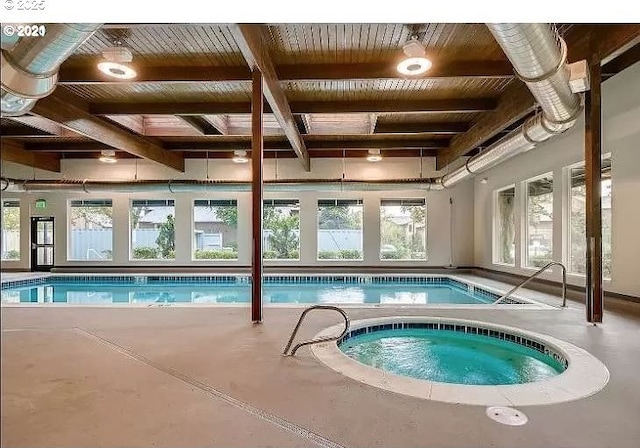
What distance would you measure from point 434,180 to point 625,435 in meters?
7.35

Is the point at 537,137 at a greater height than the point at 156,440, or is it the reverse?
the point at 537,137

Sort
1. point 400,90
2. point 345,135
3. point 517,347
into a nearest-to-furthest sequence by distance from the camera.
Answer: point 517,347 → point 400,90 → point 345,135

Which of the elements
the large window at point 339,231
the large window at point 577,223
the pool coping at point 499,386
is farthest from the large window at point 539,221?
the pool coping at point 499,386

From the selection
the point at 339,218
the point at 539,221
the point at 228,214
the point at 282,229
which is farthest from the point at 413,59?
the point at 228,214

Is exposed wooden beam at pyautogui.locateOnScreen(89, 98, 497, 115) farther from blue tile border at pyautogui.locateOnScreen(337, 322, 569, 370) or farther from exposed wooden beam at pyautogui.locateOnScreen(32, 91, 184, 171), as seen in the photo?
blue tile border at pyautogui.locateOnScreen(337, 322, 569, 370)

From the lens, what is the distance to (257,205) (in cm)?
403

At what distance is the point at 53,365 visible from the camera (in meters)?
2.58

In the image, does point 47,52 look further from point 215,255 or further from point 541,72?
point 215,255

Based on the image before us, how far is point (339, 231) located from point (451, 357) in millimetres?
6282

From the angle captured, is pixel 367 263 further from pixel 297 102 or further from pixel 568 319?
pixel 568 319

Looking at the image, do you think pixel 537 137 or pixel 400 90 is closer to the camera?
pixel 537 137

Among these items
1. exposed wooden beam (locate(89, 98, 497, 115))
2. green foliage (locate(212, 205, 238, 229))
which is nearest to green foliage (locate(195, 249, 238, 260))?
green foliage (locate(212, 205, 238, 229))

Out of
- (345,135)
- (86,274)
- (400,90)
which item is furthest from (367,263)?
(86,274)

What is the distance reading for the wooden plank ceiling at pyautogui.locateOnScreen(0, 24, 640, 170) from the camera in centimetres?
Result: 387
